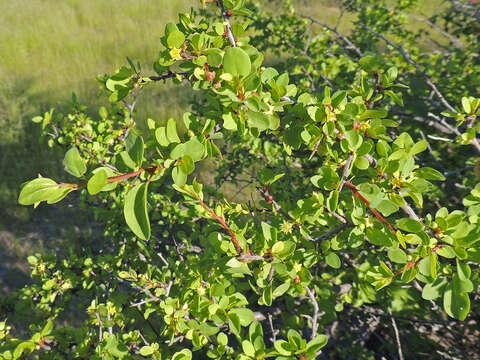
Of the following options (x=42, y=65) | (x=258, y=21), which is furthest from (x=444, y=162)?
(x=42, y=65)

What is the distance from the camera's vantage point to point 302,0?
763 cm

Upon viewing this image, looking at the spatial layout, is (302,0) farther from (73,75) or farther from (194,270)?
(194,270)

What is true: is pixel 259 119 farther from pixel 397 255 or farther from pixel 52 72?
pixel 52 72

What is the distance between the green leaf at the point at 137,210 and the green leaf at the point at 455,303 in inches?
25.9

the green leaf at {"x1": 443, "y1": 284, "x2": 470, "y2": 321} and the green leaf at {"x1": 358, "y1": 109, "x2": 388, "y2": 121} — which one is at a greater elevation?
the green leaf at {"x1": 358, "y1": 109, "x2": 388, "y2": 121}

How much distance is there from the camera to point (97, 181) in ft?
1.70

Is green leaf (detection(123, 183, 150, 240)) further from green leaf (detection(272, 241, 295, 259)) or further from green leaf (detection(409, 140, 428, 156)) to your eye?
green leaf (detection(409, 140, 428, 156))

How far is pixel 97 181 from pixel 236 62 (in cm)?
33

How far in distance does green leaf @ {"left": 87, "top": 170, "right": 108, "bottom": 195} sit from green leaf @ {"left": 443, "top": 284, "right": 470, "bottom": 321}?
2.43 ft

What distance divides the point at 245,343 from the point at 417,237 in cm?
47

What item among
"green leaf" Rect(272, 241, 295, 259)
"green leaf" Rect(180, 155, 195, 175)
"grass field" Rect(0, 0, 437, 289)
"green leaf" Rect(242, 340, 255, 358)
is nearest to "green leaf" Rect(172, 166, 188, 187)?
"green leaf" Rect(180, 155, 195, 175)

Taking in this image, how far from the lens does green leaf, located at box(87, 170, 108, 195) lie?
0.51m

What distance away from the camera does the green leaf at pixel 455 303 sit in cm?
70

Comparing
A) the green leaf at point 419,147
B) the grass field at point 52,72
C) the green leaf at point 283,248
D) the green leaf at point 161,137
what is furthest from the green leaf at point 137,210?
the grass field at point 52,72
